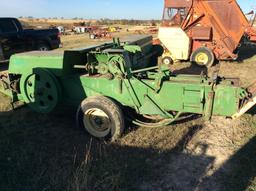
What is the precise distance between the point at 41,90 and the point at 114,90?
4.26ft

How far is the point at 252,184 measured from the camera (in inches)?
140

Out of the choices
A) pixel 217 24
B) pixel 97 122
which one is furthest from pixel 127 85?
pixel 217 24

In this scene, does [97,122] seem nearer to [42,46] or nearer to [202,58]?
[202,58]

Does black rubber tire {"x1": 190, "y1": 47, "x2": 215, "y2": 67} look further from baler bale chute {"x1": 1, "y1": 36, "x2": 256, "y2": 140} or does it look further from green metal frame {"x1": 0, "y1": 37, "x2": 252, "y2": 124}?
green metal frame {"x1": 0, "y1": 37, "x2": 252, "y2": 124}

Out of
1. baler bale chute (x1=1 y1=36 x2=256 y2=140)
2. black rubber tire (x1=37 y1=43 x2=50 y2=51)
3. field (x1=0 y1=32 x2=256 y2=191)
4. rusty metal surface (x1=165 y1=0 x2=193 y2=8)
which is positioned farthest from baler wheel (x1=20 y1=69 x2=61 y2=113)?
black rubber tire (x1=37 y1=43 x2=50 y2=51)

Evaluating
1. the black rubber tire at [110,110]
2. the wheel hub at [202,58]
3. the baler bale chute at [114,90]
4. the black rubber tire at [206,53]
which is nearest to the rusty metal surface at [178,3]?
the black rubber tire at [206,53]

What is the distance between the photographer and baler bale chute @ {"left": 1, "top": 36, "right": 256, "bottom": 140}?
4.24m

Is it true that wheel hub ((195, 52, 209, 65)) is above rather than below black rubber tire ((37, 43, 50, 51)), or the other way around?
below

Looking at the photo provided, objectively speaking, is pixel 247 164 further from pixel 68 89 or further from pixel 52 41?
pixel 52 41

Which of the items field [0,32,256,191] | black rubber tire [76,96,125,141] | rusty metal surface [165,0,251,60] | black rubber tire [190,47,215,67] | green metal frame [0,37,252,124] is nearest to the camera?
field [0,32,256,191]

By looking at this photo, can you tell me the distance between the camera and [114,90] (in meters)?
4.73

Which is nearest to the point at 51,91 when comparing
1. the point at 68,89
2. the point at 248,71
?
the point at 68,89

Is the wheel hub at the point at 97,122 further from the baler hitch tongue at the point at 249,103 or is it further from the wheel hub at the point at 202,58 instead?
the wheel hub at the point at 202,58

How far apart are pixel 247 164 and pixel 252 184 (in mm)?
486
